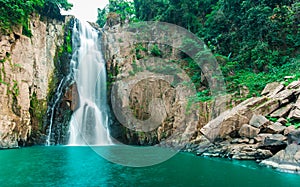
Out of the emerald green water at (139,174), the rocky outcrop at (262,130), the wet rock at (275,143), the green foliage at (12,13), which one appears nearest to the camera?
the emerald green water at (139,174)

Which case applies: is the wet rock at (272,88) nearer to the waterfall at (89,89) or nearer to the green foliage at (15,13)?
the waterfall at (89,89)

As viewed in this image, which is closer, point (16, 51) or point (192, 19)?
point (16, 51)

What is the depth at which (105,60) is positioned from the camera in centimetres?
2700

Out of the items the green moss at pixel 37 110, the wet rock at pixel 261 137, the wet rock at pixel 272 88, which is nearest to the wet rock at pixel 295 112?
the wet rock at pixel 261 137

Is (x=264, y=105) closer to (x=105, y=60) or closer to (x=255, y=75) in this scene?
(x=255, y=75)

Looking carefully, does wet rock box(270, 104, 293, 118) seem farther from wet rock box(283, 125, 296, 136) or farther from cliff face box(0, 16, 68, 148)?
cliff face box(0, 16, 68, 148)

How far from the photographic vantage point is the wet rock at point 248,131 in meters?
13.3

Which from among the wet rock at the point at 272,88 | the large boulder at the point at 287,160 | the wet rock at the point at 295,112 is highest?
the wet rock at the point at 272,88

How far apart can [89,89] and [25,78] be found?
631 cm

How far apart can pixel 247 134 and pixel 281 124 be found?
1.81 meters

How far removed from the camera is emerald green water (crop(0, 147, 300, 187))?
8.45 metres

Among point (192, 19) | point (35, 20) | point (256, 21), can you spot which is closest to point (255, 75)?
point (256, 21)

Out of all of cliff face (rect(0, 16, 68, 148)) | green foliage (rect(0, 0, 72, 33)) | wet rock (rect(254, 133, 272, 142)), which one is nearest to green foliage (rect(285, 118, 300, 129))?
wet rock (rect(254, 133, 272, 142))

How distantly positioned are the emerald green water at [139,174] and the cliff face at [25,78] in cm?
602
